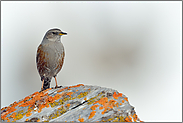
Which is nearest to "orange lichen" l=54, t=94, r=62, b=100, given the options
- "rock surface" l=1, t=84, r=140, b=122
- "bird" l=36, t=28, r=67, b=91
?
"rock surface" l=1, t=84, r=140, b=122

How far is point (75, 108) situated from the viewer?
22.6 feet

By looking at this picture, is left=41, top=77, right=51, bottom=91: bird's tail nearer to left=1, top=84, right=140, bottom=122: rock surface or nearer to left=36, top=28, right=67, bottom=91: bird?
left=36, top=28, right=67, bottom=91: bird

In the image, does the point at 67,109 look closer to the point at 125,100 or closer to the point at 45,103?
the point at 45,103

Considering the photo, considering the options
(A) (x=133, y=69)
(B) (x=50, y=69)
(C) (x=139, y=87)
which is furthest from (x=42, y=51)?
(A) (x=133, y=69)

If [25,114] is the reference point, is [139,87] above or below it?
below

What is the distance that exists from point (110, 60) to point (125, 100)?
211 feet

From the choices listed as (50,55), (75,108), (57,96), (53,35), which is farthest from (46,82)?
(75,108)

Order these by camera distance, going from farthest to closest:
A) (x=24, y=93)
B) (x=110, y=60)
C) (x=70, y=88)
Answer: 1. (x=110, y=60)
2. (x=24, y=93)
3. (x=70, y=88)

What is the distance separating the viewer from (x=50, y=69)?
9.76 meters

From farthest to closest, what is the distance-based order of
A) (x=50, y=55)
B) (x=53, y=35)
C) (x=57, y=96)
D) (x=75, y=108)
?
(x=53, y=35)
(x=50, y=55)
(x=57, y=96)
(x=75, y=108)

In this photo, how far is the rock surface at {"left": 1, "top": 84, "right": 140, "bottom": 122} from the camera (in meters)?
6.39

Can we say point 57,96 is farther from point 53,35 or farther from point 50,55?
point 53,35

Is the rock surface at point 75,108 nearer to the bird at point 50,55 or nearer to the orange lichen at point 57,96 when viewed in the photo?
the orange lichen at point 57,96

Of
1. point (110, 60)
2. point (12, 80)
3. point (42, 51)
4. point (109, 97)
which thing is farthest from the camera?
point (110, 60)
